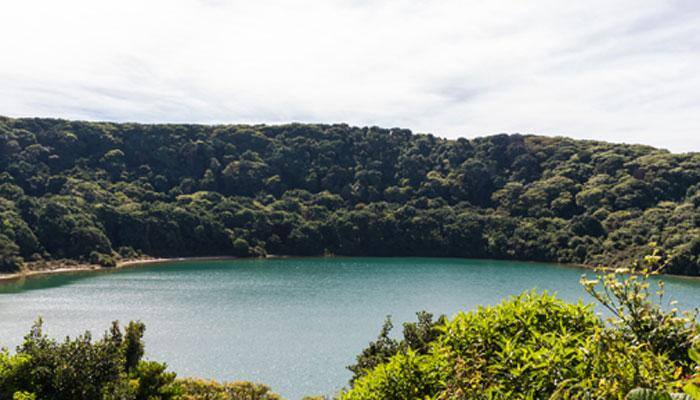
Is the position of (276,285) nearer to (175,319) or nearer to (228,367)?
(175,319)

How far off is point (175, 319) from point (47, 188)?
70.1 meters

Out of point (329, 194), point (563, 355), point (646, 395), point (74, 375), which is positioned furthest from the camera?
point (329, 194)

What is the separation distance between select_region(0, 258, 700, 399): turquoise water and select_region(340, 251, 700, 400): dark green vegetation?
944 inches

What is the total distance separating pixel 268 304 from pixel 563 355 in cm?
5459

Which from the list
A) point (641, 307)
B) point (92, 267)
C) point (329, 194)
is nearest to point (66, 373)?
point (641, 307)

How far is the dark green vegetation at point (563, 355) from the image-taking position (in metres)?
4.02

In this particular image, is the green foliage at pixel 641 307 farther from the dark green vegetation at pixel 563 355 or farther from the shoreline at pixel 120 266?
the shoreline at pixel 120 266

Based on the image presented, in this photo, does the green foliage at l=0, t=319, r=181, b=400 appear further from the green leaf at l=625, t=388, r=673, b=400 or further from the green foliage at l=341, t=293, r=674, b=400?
the green leaf at l=625, t=388, r=673, b=400

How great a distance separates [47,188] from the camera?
106 metres

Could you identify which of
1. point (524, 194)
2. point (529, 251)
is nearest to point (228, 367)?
point (529, 251)

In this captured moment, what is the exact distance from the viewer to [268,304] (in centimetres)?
5850

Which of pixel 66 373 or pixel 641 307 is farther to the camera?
pixel 66 373

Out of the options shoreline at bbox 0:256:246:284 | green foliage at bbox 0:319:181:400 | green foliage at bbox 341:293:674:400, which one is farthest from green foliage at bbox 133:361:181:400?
shoreline at bbox 0:256:246:284

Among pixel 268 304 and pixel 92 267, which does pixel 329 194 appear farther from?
pixel 268 304
